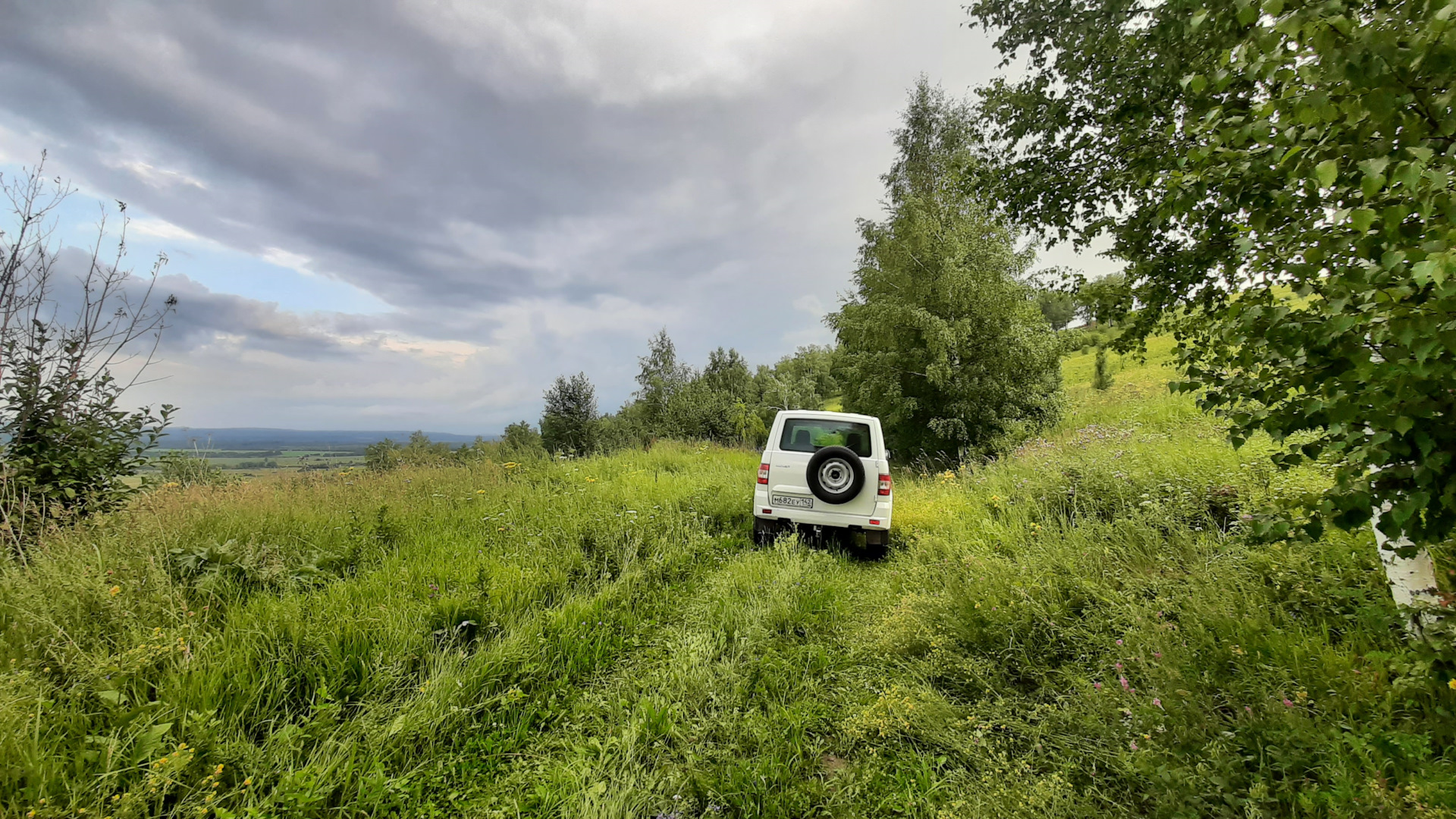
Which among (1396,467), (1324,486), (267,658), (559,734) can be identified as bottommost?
(559,734)

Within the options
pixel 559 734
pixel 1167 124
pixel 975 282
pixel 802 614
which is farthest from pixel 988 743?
pixel 975 282

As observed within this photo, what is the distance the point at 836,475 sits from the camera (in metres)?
6.38

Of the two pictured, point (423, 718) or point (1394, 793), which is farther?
point (423, 718)

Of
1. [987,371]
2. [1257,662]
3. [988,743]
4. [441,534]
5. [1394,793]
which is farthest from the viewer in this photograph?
[987,371]

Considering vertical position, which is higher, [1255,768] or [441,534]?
[441,534]

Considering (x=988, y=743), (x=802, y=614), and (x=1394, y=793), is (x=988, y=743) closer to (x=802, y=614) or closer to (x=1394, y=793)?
(x=1394, y=793)

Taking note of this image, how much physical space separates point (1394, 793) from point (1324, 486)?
3117 mm

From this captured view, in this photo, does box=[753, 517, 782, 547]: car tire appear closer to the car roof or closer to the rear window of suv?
the rear window of suv

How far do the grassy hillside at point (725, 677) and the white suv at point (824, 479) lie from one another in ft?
→ 3.91

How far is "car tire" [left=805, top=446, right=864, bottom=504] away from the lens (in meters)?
6.24

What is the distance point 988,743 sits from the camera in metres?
2.64

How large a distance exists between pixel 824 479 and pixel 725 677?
3.35 meters

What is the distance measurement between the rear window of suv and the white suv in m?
0.01

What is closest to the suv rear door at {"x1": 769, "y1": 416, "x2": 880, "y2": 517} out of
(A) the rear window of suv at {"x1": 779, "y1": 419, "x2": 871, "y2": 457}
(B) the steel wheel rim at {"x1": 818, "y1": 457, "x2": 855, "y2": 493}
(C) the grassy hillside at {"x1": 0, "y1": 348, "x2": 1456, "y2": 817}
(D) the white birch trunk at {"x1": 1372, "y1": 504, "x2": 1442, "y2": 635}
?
(A) the rear window of suv at {"x1": 779, "y1": 419, "x2": 871, "y2": 457}
